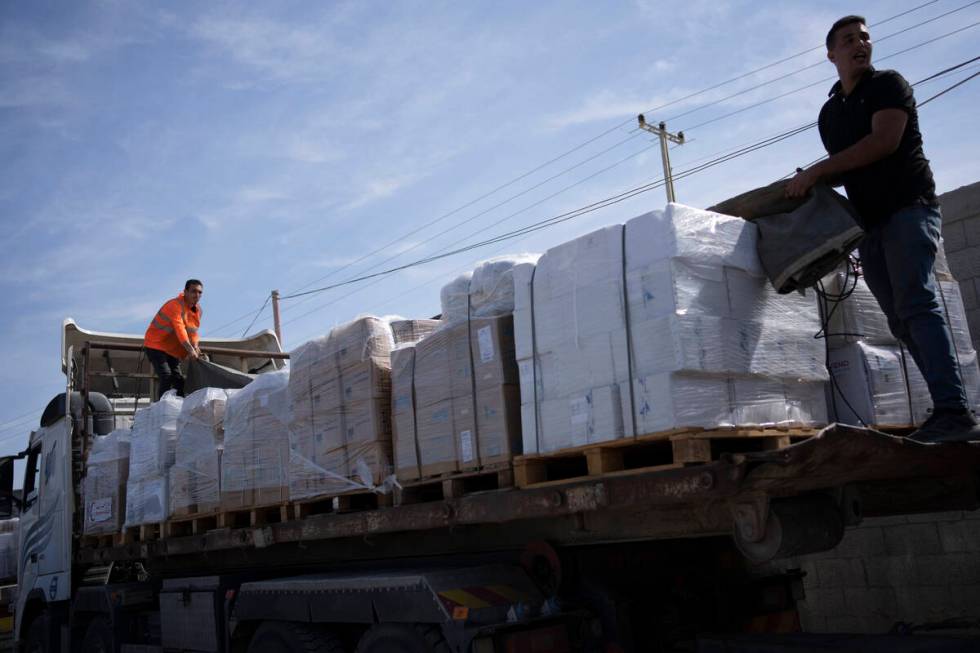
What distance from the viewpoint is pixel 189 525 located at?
23.0 feet

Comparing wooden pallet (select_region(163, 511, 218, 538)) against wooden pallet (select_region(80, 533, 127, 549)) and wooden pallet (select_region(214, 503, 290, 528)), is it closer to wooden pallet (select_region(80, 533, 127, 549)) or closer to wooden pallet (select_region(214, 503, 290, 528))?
wooden pallet (select_region(214, 503, 290, 528))

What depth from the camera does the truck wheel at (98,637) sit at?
7.73 metres

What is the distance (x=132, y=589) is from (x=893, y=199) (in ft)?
22.3

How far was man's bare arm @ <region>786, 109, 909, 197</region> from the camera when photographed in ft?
12.3

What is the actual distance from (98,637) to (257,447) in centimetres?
351

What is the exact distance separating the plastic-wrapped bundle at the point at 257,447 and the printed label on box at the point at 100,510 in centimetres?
222

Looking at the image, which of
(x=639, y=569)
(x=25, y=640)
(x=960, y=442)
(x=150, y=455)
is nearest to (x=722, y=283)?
(x=960, y=442)

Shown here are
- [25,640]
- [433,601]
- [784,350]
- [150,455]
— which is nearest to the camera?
[784,350]

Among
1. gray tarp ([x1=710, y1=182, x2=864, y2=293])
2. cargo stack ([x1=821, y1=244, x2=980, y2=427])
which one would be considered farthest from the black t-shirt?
cargo stack ([x1=821, y1=244, x2=980, y2=427])

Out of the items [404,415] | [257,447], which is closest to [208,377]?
[257,447]

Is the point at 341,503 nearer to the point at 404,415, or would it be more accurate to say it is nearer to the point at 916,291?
the point at 404,415

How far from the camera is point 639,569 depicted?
4.50 meters

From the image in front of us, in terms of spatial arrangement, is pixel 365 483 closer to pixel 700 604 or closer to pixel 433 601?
pixel 433 601

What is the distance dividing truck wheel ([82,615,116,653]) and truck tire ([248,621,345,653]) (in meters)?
2.73
